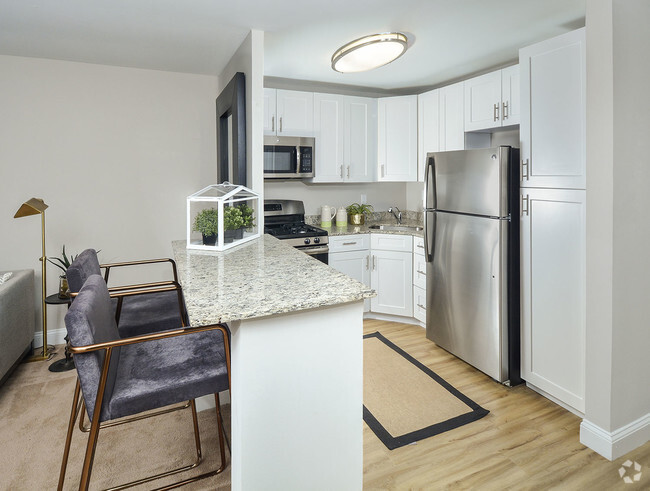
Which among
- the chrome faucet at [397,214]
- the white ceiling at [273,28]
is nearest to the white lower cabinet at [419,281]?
the chrome faucet at [397,214]

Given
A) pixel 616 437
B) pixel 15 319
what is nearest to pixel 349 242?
pixel 616 437

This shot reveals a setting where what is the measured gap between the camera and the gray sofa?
8.54ft

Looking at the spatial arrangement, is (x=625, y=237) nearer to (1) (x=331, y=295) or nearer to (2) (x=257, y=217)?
(1) (x=331, y=295)

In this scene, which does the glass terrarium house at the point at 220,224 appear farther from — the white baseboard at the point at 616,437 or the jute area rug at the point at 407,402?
the white baseboard at the point at 616,437

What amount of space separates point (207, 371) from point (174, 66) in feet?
9.81

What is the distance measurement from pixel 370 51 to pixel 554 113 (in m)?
1.20

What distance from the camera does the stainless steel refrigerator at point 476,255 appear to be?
259 cm

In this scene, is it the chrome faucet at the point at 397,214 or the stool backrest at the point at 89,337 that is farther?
the chrome faucet at the point at 397,214

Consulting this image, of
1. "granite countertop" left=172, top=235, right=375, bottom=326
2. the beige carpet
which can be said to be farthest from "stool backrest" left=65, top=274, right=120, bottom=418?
the beige carpet

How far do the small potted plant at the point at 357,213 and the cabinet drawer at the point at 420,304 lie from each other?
3.31 feet

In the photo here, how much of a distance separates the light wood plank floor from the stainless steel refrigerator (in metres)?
0.39

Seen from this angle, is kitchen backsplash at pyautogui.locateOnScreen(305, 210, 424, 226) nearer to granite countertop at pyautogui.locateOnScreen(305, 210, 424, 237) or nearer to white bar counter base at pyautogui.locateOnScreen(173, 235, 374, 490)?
granite countertop at pyautogui.locateOnScreen(305, 210, 424, 237)

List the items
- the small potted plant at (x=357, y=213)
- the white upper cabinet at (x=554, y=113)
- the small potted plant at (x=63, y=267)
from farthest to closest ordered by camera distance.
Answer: the small potted plant at (x=357, y=213)
the small potted plant at (x=63, y=267)
the white upper cabinet at (x=554, y=113)

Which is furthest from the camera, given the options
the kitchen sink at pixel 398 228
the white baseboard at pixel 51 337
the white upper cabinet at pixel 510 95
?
the kitchen sink at pixel 398 228
